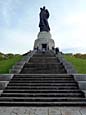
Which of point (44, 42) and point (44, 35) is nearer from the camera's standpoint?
point (44, 42)

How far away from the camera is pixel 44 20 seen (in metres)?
43.4

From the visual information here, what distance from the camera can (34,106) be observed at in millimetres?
10172

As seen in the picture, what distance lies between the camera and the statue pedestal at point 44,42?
4031 centimetres

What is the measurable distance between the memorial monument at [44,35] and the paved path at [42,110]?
96.5 ft

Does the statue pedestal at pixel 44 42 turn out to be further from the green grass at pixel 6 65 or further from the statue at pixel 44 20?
the green grass at pixel 6 65

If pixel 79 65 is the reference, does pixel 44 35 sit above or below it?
above

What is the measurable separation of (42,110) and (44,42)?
1230 inches

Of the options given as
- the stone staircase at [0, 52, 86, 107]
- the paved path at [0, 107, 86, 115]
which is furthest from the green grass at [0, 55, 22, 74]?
the paved path at [0, 107, 86, 115]

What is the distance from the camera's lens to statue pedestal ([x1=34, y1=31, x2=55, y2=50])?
40.3m

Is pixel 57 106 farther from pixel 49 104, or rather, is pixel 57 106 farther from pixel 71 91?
pixel 71 91

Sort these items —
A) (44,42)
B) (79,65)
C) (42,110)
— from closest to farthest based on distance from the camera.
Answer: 1. (42,110)
2. (79,65)
3. (44,42)

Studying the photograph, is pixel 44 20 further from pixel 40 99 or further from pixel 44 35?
pixel 40 99

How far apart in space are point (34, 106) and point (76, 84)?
11.2 feet

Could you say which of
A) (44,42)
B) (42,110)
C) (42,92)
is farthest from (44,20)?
(42,110)
